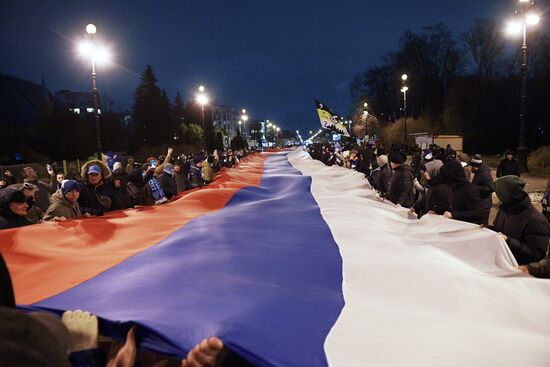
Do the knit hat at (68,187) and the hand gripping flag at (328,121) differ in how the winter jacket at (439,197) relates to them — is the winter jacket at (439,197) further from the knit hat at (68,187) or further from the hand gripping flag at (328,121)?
the hand gripping flag at (328,121)

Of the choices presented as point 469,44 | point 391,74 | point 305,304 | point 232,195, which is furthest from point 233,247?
point 391,74

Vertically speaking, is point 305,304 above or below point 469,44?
below

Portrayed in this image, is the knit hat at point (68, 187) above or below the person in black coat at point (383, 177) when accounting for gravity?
above

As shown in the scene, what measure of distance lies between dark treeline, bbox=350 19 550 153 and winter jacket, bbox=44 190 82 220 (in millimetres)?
40188

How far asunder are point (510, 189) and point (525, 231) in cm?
44

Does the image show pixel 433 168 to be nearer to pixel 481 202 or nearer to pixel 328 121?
pixel 481 202

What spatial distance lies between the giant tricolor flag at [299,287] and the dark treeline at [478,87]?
3986cm

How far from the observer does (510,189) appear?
4520mm

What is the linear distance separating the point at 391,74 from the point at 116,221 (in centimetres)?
6955

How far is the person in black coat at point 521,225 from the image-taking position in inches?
171

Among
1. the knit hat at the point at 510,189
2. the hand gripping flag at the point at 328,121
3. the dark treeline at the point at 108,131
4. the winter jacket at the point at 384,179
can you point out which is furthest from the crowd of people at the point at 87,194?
the dark treeline at the point at 108,131

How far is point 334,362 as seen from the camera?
2307 mm

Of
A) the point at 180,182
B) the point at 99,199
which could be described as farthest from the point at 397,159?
the point at 180,182

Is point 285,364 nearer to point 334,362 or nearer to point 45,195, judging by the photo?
point 334,362
